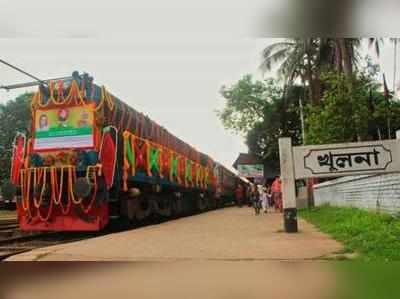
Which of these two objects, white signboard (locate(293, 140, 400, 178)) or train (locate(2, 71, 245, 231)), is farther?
train (locate(2, 71, 245, 231))

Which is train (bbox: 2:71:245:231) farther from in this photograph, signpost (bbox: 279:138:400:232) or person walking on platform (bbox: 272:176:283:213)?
person walking on platform (bbox: 272:176:283:213)

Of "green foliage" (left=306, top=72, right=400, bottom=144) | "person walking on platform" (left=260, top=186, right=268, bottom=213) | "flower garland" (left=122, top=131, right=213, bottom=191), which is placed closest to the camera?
"flower garland" (left=122, top=131, right=213, bottom=191)

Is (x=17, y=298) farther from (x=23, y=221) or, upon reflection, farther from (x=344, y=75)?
(x=344, y=75)

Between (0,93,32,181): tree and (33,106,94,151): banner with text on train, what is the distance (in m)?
0.26

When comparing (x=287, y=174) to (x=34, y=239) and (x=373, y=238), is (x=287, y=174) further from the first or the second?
(x=34, y=239)

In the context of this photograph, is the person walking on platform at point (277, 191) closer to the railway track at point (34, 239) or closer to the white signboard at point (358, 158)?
the railway track at point (34, 239)

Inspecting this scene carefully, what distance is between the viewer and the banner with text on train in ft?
19.9

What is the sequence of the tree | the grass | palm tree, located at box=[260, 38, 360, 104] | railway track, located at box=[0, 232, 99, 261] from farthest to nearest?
palm tree, located at box=[260, 38, 360, 104], the tree, railway track, located at box=[0, 232, 99, 261], the grass

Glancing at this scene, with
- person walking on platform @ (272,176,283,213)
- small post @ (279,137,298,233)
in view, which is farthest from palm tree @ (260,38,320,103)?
small post @ (279,137,298,233)

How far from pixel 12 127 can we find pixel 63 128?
121 cm

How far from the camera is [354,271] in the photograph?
1.63 m

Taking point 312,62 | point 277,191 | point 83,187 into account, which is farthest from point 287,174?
point 312,62

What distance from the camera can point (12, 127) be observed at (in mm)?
6660

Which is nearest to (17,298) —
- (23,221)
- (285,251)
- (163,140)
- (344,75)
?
(285,251)
